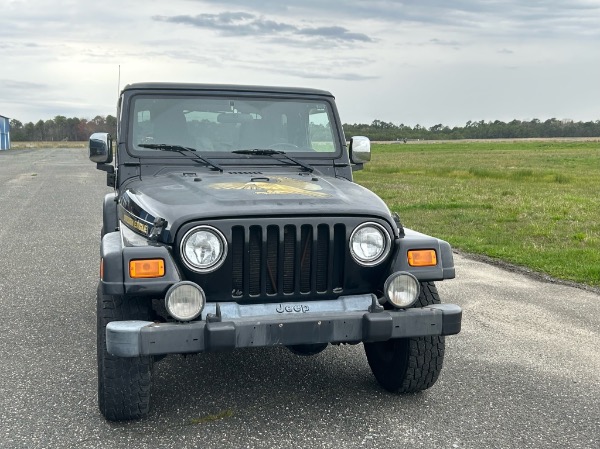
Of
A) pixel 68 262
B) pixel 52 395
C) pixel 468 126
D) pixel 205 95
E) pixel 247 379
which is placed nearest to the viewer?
pixel 52 395

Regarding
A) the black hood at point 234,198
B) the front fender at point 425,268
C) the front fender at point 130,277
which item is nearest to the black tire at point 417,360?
the front fender at point 425,268

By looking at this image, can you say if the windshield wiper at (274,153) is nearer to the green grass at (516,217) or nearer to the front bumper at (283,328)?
the front bumper at (283,328)

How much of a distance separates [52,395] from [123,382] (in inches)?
32.8

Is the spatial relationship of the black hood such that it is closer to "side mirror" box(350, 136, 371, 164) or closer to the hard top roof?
"side mirror" box(350, 136, 371, 164)

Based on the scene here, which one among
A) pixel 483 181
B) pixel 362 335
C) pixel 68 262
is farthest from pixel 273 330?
pixel 483 181

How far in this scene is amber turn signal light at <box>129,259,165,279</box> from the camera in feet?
11.7

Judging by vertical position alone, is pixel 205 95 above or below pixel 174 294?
above

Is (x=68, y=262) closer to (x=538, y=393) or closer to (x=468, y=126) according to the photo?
(x=538, y=393)

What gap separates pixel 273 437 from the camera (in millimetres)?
3734

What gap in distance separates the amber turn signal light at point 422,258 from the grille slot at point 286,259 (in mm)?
366

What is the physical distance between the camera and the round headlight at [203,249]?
3.67 metres

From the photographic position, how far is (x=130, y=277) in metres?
3.56

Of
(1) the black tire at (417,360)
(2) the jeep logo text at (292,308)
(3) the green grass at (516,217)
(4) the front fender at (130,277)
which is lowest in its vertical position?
(3) the green grass at (516,217)

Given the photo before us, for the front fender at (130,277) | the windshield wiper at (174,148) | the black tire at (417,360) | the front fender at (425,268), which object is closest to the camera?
the front fender at (130,277)
